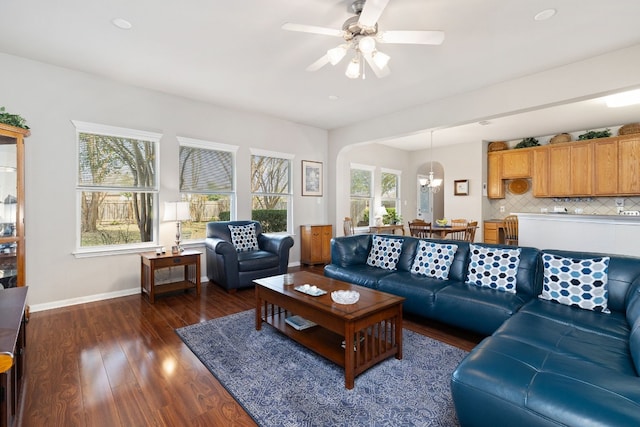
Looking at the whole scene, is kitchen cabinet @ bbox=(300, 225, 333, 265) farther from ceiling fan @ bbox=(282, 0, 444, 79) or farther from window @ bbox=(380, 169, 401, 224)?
ceiling fan @ bbox=(282, 0, 444, 79)

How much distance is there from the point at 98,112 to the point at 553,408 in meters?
5.08

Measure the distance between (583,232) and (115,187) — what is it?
255 inches

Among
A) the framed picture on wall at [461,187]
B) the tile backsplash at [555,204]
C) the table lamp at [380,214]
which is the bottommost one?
the table lamp at [380,214]

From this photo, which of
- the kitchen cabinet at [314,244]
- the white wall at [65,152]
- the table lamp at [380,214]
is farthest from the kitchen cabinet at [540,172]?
the white wall at [65,152]

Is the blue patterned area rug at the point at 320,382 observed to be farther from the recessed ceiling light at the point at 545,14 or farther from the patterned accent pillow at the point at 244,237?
the recessed ceiling light at the point at 545,14

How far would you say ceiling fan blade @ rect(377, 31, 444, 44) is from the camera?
2.28m

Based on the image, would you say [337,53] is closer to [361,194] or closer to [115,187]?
[115,187]

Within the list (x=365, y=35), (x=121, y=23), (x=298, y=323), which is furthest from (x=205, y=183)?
(x=365, y=35)

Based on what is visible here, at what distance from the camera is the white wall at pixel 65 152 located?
348 centimetres

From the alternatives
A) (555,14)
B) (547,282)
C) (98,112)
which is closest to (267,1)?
(555,14)

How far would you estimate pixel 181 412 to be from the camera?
6.02ft

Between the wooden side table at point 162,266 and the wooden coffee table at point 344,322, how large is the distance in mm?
1608

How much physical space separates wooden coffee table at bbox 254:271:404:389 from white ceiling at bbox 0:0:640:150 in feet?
7.78

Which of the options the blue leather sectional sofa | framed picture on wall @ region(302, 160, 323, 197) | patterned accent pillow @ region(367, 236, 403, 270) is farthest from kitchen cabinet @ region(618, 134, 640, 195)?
framed picture on wall @ region(302, 160, 323, 197)
